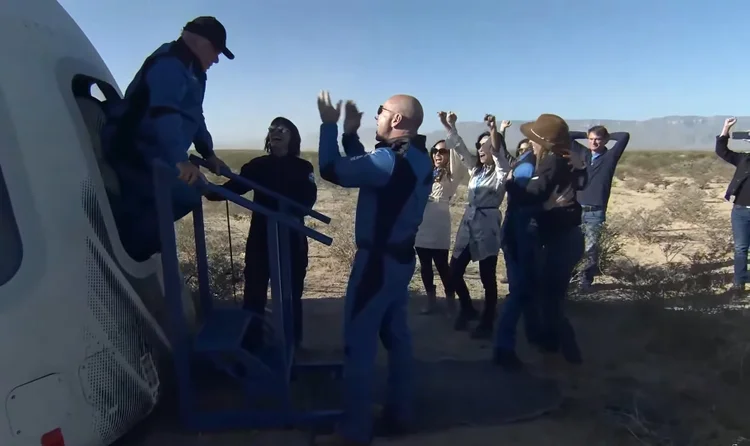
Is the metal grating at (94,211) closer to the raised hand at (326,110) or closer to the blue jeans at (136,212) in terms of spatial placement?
the blue jeans at (136,212)

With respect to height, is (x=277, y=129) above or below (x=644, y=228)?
above

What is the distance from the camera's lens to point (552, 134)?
4.34m

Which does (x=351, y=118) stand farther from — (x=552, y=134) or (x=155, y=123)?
(x=552, y=134)

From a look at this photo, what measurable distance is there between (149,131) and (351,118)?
1.09 meters

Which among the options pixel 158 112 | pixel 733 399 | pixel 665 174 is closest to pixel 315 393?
pixel 158 112

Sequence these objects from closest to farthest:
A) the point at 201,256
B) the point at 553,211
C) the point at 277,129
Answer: the point at 201,256, the point at 553,211, the point at 277,129

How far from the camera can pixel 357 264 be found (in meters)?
3.36

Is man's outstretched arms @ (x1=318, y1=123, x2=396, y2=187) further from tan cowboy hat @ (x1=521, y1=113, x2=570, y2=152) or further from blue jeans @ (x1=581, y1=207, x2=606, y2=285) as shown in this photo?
blue jeans @ (x1=581, y1=207, x2=606, y2=285)

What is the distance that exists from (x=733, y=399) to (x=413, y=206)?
2.70m

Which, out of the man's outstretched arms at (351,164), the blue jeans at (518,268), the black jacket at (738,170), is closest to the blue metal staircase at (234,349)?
the man's outstretched arms at (351,164)

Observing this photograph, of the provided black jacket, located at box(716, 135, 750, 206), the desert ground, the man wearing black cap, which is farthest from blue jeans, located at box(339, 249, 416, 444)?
black jacket, located at box(716, 135, 750, 206)

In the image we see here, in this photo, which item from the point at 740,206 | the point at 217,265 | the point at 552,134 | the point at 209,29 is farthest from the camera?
the point at 217,265

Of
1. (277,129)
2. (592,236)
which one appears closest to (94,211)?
(277,129)

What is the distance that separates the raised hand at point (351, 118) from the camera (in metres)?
3.30
